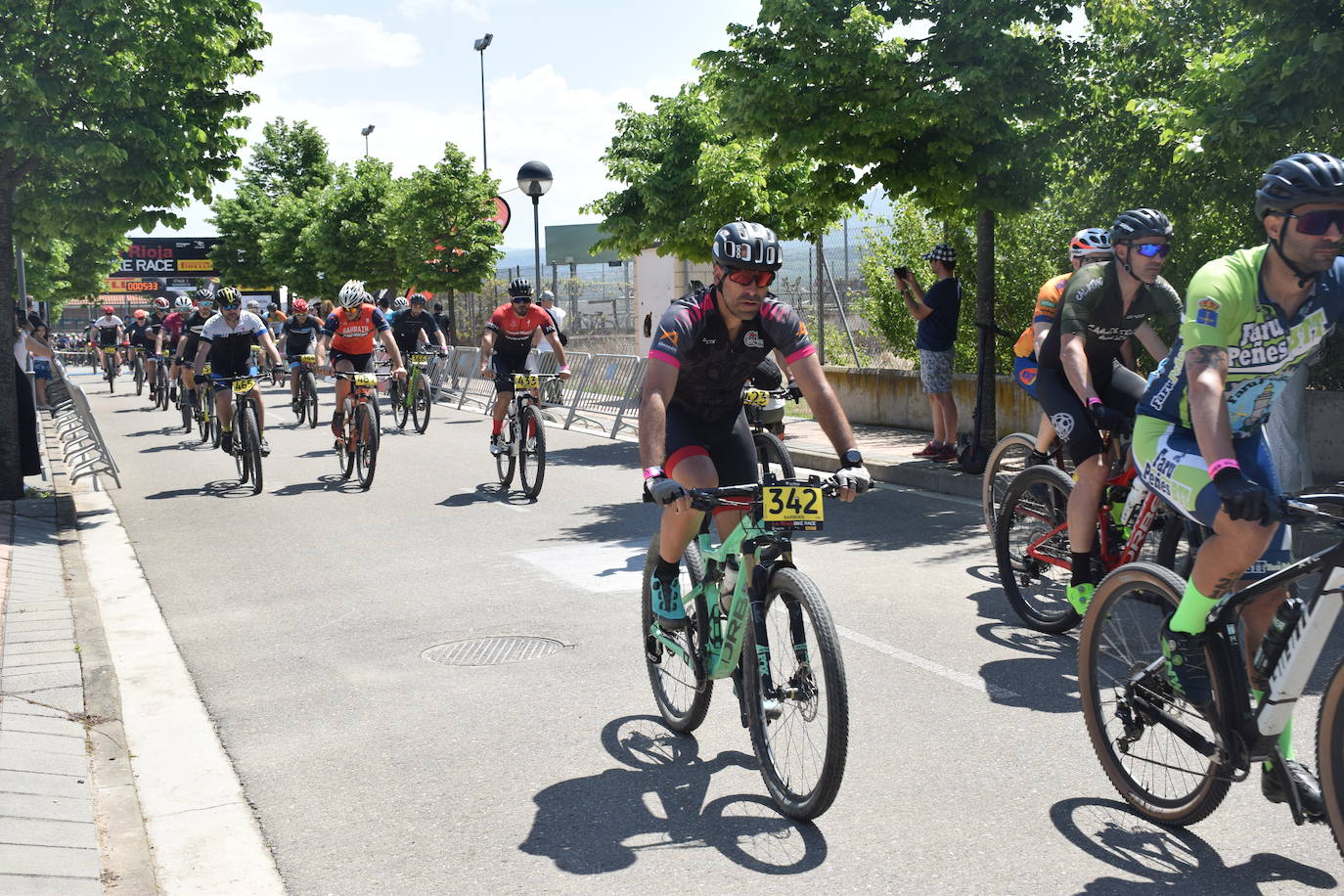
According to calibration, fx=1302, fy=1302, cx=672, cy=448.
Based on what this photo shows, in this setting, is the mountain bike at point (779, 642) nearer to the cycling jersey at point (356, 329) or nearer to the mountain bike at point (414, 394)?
the cycling jersey at point (356, 329)

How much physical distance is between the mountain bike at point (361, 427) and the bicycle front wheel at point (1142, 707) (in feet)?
31.2

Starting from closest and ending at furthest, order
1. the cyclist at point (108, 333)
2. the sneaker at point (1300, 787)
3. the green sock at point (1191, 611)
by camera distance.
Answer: the sneaker at point (1300, 787)
the green sock at point (1191, 611)
the cyclist at point (108, 333)

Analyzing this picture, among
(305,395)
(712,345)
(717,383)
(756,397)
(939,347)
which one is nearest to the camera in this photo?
(712,345)

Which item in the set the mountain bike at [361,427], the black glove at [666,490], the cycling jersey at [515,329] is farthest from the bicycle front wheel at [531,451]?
the black glove at [666,490]

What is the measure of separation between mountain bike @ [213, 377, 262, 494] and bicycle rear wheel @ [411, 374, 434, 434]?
5.85 metres

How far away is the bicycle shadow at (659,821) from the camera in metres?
4.09

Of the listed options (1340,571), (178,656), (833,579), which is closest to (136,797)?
(178,656)

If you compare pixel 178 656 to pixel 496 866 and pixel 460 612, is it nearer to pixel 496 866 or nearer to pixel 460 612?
pixel 460 612

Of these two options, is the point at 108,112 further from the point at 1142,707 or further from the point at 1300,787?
the point at 1300,787

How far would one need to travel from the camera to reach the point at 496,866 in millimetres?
4055

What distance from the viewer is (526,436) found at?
12211mm

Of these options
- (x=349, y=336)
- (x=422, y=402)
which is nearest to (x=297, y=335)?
(x=422, y=402)

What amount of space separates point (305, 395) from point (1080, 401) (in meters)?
→ 15.7

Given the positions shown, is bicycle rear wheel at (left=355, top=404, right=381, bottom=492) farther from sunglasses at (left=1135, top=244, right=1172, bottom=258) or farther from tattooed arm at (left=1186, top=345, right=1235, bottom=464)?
tattooed arm at (left=1186, top=345, right=1235, bottom=464)
